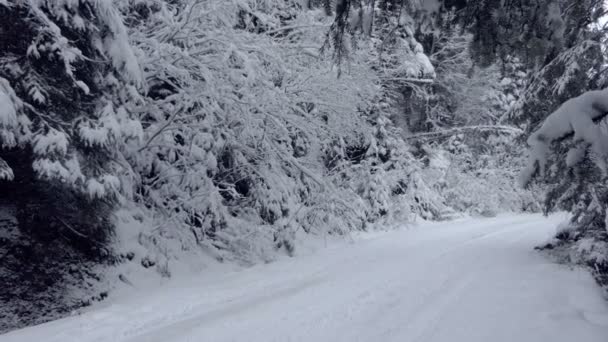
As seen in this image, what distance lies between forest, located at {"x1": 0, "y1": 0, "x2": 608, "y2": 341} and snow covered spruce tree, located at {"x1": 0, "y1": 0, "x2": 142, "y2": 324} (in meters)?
0.02

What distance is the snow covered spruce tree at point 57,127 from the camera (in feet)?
15.7

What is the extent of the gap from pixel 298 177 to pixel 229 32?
3.49 m

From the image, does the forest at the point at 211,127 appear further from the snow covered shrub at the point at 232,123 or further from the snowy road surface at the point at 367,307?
the snowy road surface at the point at 367,307

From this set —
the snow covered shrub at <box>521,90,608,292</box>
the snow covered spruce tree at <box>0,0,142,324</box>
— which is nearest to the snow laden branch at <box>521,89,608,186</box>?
the snow covered shrub at <box>521,90,608,292</box>

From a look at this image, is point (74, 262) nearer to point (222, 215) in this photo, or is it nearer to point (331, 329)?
point (222, 215)

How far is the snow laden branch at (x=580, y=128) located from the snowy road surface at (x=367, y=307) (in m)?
2.25

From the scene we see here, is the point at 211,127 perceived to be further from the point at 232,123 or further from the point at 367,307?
the point at 367,307

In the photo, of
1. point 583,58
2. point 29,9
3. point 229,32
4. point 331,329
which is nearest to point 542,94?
point 583,58

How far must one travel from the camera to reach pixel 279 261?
9.00 meters

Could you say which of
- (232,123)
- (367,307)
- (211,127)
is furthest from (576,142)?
(232,123)

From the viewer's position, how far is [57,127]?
16.5 feet

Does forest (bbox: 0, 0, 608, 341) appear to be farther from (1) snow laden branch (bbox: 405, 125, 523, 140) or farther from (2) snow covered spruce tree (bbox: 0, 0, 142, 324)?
(1) snow laden branch (bbox: 405, 125, 523, 140)

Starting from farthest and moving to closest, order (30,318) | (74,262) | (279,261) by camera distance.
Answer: (279,261), (74,262), (30,318)

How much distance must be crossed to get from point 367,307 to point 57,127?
14.0 ft
